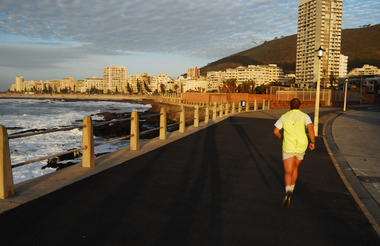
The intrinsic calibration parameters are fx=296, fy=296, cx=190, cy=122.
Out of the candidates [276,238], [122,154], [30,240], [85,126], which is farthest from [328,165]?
[30,240]

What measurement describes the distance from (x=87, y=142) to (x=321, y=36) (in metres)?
204

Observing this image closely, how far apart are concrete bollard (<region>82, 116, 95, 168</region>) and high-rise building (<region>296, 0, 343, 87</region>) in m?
188

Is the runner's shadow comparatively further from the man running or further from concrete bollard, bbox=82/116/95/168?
concrete bollard, bbox=82/116/95/168

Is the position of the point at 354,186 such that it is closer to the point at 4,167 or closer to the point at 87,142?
the point at 87,142

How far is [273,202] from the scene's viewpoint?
4.87 m

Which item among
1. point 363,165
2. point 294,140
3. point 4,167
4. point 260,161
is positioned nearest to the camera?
point 4,167

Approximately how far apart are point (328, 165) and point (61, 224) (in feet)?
21.5

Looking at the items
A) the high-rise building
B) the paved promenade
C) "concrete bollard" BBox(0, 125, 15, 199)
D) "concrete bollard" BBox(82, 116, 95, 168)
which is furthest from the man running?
the high-rise building

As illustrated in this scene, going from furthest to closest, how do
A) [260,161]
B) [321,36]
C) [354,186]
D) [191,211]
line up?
[321,36]
[260,161]
[354,186]
[191,211]

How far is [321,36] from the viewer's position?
185 metres

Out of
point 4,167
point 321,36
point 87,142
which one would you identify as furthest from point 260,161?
point 321,36

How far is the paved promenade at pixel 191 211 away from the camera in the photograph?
11.7ft

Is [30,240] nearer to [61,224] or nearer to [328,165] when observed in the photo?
[61,224]

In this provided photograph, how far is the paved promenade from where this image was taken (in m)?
3.57
